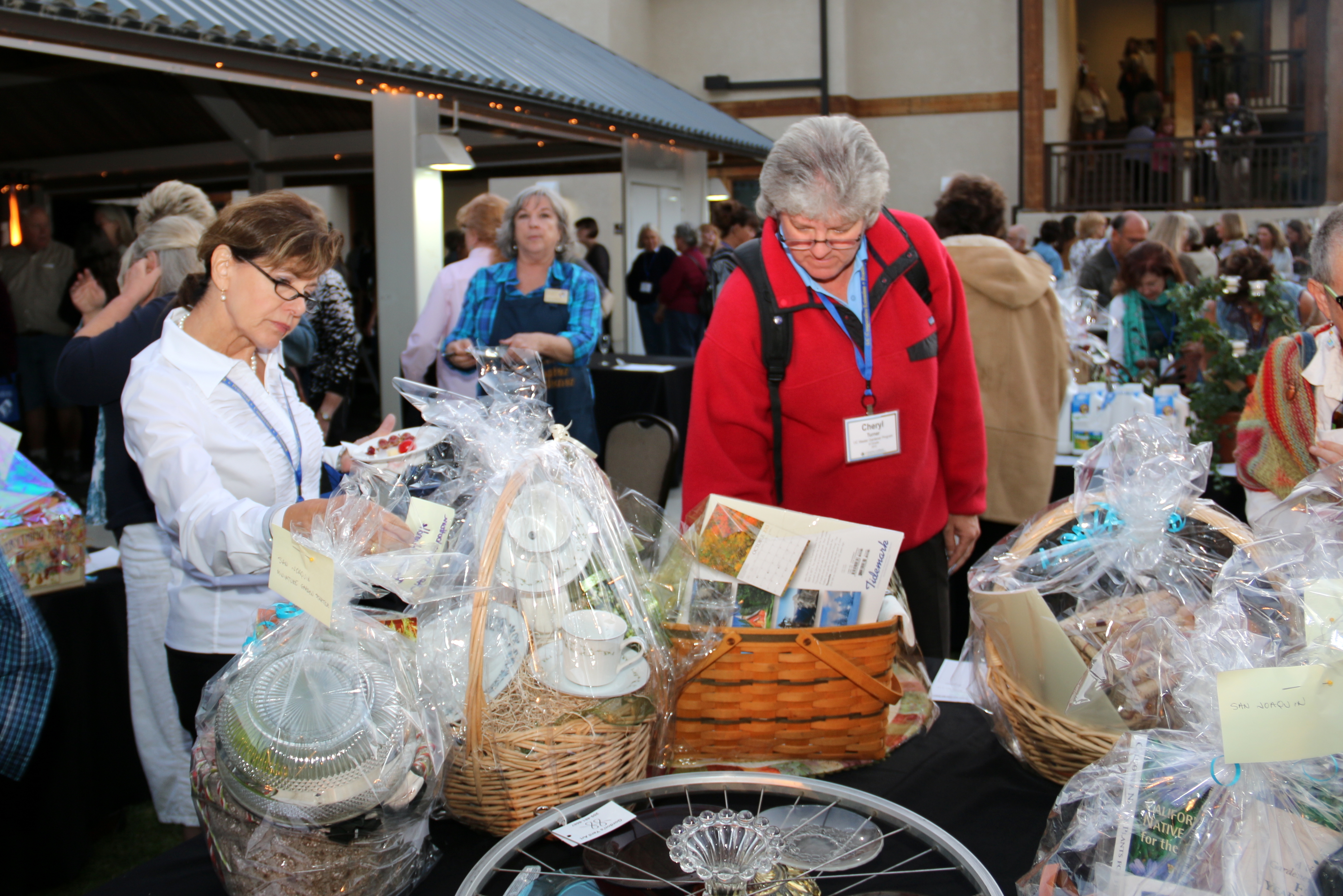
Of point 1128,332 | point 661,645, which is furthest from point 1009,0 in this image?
point 661,645

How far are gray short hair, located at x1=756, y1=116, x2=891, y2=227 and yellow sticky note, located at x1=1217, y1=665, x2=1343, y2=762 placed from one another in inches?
48.8

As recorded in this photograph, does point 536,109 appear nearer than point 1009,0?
Yes

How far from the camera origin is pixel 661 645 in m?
1.25

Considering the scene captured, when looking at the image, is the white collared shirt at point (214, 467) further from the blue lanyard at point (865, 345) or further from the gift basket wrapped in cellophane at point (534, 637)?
the blue lanyard at point (865, 345)

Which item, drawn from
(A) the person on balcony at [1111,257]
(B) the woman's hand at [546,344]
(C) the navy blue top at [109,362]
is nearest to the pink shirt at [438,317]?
(B) the woman's hand at [546,344]

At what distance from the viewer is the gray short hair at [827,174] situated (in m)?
1.88

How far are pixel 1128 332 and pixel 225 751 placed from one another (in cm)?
454

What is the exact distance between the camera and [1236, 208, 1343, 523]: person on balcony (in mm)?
1664

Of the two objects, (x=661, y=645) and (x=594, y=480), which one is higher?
(x=594, y=480)

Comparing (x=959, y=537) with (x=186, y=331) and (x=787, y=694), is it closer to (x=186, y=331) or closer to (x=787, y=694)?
(x=787, y=694)

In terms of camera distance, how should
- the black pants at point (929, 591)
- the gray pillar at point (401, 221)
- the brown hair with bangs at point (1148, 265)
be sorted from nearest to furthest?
the black pants at point (929, 591)
the brown hair with bangs at point (1148, 265)
the gray pillar at point (401, 221)

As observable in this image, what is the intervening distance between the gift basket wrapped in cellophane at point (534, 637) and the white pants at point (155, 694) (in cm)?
135

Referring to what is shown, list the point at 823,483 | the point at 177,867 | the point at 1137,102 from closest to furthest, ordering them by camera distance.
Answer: the point at 177,867 < the point at 823,483 < the point at 1137,102

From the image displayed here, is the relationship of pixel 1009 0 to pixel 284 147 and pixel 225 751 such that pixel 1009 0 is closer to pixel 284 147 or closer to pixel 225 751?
pixel 284 147
